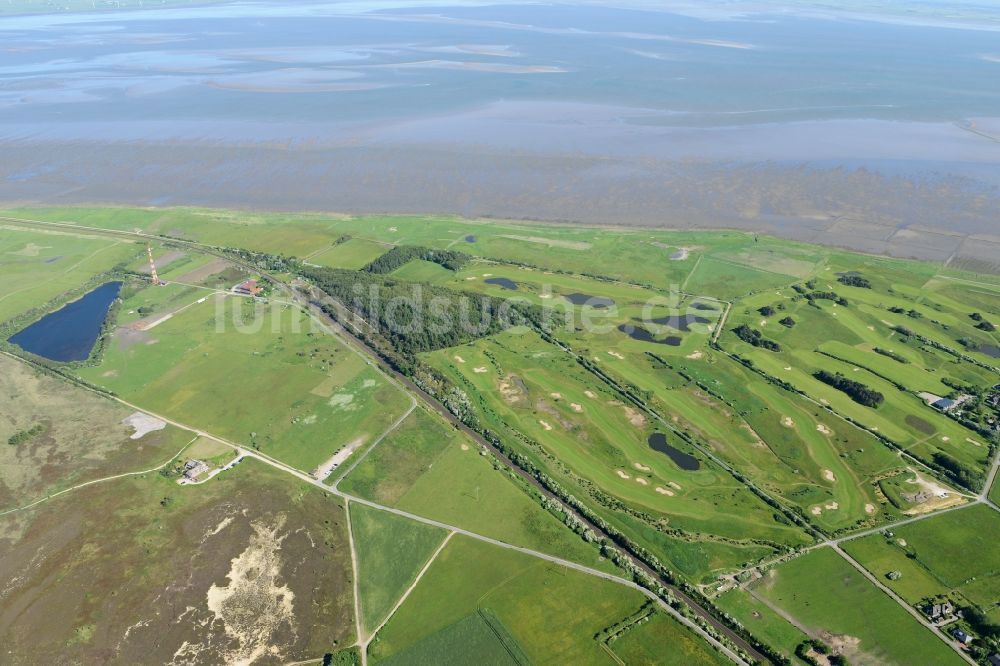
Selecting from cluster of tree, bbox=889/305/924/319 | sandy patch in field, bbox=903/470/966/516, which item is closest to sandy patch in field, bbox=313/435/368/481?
sandy patch in field, bbox=903/470/966/516

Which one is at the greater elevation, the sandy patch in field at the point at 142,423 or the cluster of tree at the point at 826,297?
the cluster of tree at the point at 826,297

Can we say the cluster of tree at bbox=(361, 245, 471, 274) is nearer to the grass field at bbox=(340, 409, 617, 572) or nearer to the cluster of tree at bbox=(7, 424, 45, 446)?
the grass field at bbox=(340, 409, 617, 572)

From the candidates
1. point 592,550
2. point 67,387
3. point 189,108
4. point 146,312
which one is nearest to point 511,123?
point 189,108

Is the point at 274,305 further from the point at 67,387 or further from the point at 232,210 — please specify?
the point at 232,210

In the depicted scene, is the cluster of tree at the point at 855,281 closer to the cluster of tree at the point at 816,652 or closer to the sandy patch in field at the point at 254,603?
the cluster of tree at the point at 816,652

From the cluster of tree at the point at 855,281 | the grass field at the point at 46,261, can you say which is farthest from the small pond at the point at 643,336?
the grass field at the point at 46,261
